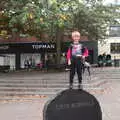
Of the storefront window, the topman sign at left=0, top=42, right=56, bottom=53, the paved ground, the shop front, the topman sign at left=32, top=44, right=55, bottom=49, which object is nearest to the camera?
the paved ground

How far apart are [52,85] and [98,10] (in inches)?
449

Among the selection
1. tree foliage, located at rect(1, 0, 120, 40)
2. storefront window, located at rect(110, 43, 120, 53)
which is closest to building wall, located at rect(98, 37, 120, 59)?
storefront window, located at rect(110, 43, 120, 53)

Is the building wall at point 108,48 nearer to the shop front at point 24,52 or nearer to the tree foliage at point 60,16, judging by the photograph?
the shop front at point 24,52

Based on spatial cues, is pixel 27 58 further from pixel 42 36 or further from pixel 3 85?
pixel 3 85

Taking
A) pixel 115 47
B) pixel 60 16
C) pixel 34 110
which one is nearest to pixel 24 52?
pixel 115 47

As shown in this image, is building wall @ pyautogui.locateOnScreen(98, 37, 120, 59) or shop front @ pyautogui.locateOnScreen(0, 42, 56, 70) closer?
shop front @ pyautogui.locateOnScreen(0, 42, 56, 70)

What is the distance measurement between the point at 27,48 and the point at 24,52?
76 cm

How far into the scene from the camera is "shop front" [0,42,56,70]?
47375 mm

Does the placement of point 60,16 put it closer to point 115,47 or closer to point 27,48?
point 27,48

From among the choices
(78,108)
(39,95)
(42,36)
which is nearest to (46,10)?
(39,95)

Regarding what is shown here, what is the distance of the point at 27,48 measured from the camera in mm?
47969

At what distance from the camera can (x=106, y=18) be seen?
30.8 m

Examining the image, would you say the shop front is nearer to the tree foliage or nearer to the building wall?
the building wall

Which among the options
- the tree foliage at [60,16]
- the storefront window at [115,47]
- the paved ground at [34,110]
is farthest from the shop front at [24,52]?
the paved ground at [34,110]
